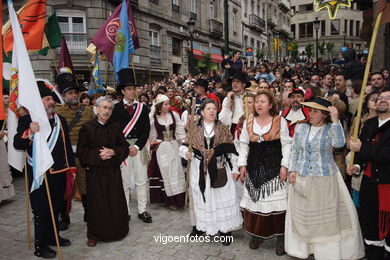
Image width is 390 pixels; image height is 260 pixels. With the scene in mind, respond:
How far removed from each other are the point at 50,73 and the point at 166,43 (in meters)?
8.48

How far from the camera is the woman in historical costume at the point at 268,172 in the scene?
400 centimetres

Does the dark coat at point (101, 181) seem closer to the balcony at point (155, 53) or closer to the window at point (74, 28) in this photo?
the window at point (74, 28)

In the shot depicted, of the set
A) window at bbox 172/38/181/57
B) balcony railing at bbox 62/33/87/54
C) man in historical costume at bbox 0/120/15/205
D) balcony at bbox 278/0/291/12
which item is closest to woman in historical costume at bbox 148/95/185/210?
man in historical costume at bbox 0/120/15/205

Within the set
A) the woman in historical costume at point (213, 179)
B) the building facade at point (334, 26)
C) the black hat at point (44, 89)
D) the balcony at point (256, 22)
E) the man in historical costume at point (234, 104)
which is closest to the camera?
the black hat at point (44, 89)

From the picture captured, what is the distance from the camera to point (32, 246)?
4.50m

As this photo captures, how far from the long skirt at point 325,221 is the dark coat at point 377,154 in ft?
1.34

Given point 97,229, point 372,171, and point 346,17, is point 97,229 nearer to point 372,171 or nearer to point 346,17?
point 372,171

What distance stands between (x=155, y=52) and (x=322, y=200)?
19253 mm

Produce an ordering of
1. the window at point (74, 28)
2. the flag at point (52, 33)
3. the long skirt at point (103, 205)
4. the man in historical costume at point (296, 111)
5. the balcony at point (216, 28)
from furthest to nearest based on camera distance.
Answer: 1. the balcony at point (216, 28)
2. the window at point (74, 28)
3. the flag at point (52, 33)
4. the man in historical costume at point (296, 111)
5. the long skirt at point (103, 205)

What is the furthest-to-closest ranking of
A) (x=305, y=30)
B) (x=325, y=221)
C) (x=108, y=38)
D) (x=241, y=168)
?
1. (x=305, y=30)
2. (x=108, y=38)
3. (x=241, y=168)
4. (x=325, y=221)

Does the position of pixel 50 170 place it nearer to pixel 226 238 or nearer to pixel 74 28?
pixel 226 238

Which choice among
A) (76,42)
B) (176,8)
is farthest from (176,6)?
(76,42)

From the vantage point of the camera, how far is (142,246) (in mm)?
4387

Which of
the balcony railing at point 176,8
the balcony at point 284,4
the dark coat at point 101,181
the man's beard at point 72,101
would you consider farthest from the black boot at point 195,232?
the balcony at point 284,4
